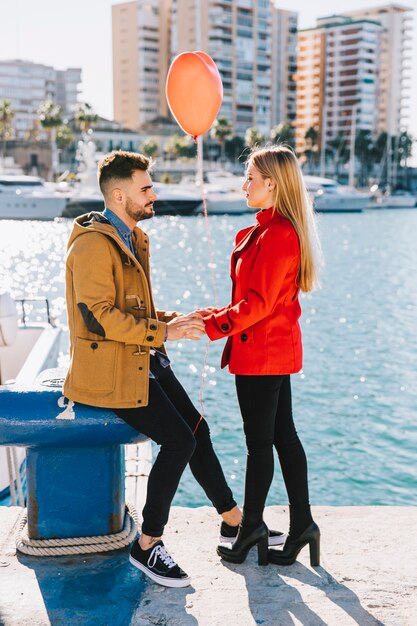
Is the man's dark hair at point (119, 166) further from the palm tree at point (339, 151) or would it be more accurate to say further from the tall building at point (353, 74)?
the tall building at point (353, 74)

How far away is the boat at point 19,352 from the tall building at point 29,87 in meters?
124

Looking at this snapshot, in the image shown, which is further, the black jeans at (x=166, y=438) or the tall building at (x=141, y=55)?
the tall building at (x=141, y=55)

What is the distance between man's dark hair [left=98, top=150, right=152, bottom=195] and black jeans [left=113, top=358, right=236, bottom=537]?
0.77 metres

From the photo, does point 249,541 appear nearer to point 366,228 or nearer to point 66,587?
point 66,587

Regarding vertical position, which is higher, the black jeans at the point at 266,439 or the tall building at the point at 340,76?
the tall building at the point at 340,76

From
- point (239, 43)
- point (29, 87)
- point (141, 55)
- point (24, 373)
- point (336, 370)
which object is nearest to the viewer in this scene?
point (24, 373)

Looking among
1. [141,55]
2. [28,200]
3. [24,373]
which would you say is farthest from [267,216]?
[141,55]

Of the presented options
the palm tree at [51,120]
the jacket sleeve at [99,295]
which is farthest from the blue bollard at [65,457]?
the palm tree at [51,120]

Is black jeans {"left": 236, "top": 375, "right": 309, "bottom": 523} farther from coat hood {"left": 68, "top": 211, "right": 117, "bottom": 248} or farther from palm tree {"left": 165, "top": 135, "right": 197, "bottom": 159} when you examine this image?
palm tree {"left": 165, "top": 135, "right": 197, "bottom": 159}

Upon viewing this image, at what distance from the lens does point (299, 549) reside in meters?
3.40

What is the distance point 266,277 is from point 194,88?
1.18 meters

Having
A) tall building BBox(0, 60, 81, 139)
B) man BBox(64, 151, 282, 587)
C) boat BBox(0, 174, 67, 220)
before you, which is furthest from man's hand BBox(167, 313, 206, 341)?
tall building BBox(0, 60, 81, 139)

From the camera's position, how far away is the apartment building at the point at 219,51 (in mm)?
113875

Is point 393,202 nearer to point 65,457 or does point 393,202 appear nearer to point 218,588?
point 65,457
